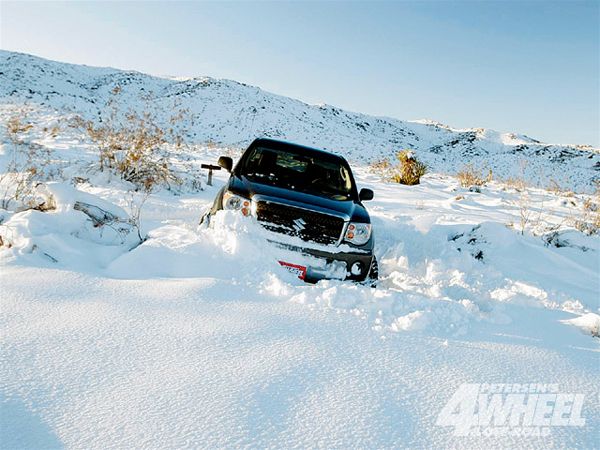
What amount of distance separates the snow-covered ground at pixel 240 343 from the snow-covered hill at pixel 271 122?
2828cm

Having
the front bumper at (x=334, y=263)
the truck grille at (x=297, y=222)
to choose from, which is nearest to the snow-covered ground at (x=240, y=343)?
the truck grille at (x=297, y=222)

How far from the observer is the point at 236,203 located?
3941mm

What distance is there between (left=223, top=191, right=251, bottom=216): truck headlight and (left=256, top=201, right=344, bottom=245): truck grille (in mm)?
140

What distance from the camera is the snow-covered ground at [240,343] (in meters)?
1.52

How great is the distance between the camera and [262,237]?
143 inches

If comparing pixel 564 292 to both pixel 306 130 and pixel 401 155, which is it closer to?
pixel 401 155

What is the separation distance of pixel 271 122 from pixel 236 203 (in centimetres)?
4514

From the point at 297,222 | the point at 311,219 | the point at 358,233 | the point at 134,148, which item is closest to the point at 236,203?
the point at 297,222

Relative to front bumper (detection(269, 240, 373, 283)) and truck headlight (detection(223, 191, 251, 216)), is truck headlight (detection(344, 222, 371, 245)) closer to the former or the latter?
front bumper (detection(269, 240, 373, 283))

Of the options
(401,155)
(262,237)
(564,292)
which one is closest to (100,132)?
(262,237)

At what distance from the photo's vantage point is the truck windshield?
455 cm

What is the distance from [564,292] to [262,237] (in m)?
3.42

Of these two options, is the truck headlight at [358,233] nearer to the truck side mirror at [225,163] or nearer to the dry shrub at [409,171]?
the truck side mirror at [225,163]

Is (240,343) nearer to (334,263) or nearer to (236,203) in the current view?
(334,263)
